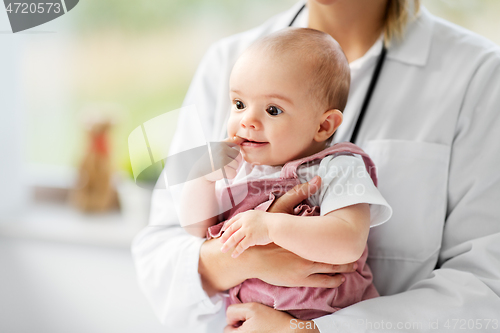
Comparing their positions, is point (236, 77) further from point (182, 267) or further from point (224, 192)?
point (182, 267)

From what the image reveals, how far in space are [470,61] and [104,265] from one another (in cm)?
157

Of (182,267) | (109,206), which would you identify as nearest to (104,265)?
(109,206)

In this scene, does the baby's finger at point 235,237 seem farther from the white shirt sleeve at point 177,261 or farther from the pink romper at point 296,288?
the white shirt sleeve at point 177,261

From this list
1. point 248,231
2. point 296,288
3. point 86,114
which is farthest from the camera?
point 86,114

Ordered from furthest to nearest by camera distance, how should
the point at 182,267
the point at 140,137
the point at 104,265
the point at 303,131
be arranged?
the point at 104,265 < the point at 182,267 < the point at 303,131 < the point at 140,137

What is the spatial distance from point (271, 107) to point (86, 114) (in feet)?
4.49

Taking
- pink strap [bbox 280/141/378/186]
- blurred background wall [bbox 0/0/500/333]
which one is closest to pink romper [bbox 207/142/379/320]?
pink strap [bbox 280/141/378/186]

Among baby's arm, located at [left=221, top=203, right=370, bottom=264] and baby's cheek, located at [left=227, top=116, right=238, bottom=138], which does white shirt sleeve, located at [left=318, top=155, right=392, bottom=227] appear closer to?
baby's arm, located at [left=221, top=203, right=370, bottom=264]

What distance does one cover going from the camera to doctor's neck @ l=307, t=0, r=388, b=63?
0.96 metres

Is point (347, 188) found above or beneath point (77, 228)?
above

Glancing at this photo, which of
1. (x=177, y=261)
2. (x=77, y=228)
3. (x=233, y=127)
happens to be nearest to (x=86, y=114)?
(x=77, y=228)

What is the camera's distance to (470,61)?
0.87m

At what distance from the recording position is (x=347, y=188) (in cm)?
70

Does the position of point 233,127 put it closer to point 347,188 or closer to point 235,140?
point 235,140
